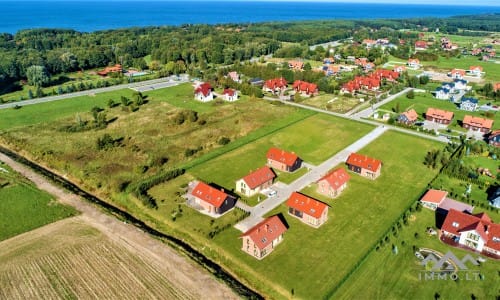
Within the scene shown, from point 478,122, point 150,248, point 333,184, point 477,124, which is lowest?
point 477,124

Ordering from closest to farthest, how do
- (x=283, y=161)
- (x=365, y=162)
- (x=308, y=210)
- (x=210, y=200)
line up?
(x=308, y=210) → (x=210, y=200) → (x=365, y=162) → (x=283, y=161)

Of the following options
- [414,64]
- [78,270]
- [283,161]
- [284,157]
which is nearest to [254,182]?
[283,161]

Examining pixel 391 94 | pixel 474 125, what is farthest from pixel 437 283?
pixel 391 94

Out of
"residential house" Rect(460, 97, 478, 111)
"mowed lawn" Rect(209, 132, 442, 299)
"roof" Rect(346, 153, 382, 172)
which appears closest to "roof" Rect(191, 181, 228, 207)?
"mowed lawn" Rect(209, 132, 442, 299)

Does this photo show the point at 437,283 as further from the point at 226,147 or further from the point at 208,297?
the point at 226,147

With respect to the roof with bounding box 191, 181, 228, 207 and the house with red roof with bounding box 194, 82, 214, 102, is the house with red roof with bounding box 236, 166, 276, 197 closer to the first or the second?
the roof with bounding box 191, 181, 228, 207

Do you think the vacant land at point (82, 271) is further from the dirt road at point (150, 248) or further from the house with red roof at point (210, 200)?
the house with red roof at point (210, 200)

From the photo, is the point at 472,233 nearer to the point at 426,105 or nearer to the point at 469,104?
the point at 426,105
